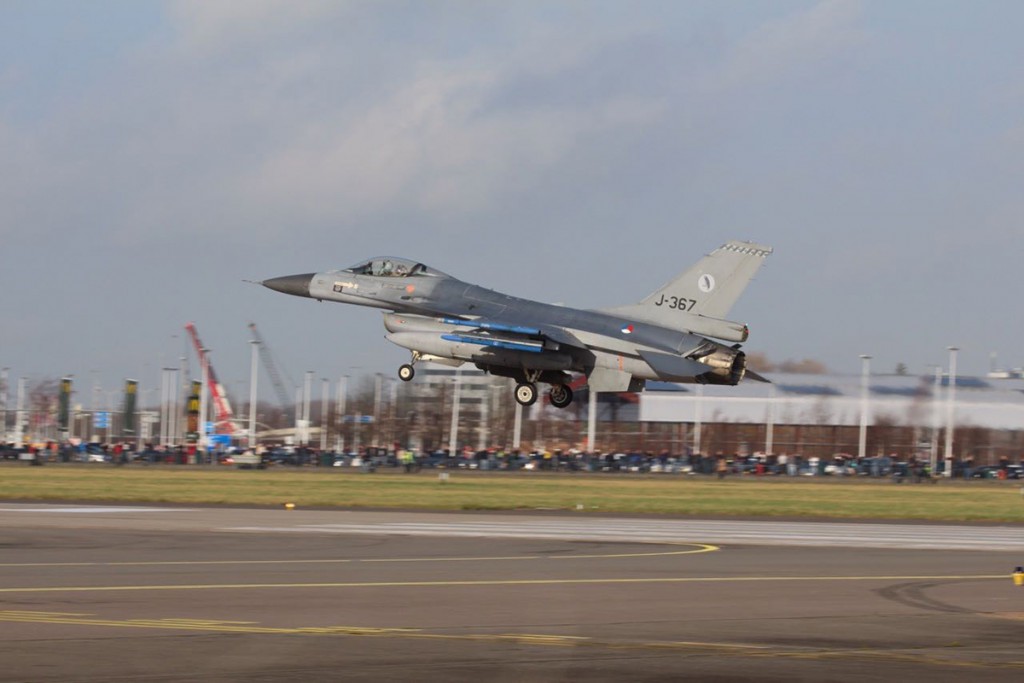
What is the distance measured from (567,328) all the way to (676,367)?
3.56 m

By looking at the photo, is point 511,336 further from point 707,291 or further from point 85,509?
point 85,509

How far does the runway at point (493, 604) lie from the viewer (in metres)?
12.7

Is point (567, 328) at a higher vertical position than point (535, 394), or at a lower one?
higher

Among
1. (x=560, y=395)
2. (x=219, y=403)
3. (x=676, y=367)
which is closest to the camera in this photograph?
(x=676, y=367)

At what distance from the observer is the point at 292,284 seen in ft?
131

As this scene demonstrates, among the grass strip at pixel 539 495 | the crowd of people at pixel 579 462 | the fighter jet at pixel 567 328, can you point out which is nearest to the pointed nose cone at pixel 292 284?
the fighter jet at pixel 567 328

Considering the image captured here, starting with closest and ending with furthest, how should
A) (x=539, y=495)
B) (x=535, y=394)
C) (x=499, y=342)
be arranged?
(x=499, y=342) < (x=535, y=394) < (x=539, y=495)

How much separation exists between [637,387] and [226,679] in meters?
26.9

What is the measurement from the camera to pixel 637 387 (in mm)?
37781

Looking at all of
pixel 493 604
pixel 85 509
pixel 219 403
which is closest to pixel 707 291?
pixel 85 509

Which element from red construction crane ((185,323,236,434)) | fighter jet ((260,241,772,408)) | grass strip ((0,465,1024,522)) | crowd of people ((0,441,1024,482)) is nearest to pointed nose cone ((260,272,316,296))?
fighter jet ((260,241,772,408))

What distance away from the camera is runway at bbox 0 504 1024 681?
12711 millimetres

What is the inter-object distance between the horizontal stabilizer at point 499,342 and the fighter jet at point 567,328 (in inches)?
1.1

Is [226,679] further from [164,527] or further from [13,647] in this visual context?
[164,527]
